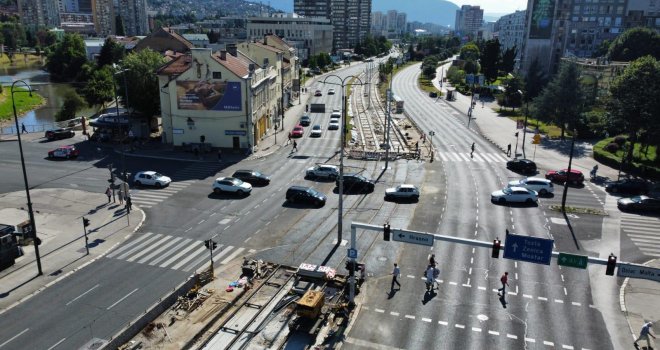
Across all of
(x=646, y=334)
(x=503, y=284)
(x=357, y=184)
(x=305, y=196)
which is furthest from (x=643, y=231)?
(x=305, y=196)

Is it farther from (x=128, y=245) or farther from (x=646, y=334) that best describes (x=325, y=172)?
(x=646, y=334)

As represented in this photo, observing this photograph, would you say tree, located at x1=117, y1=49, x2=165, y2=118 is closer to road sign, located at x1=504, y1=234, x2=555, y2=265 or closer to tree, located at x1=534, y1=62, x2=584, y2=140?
road sign, located at x1=504, y1=234, x2=555, y2=265

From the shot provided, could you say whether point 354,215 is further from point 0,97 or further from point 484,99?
point 0,97

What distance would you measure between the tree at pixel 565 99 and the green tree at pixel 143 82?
54.5 m

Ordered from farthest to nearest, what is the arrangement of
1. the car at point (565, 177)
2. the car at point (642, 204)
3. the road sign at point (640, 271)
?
the car at point (565, 177) → the car at point (642, 204) → the road sign at point (640, 271)

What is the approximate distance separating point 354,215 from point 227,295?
15.1 m

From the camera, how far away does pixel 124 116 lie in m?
67.3

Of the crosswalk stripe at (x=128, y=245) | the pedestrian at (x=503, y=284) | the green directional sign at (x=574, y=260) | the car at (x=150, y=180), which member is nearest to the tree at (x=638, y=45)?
the pedestrian at (x=503, y=284)

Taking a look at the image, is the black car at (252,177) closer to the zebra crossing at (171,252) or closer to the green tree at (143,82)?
the zebra crossing at (171,252)

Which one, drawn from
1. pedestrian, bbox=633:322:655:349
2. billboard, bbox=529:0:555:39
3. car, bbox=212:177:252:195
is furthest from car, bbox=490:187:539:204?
billboard, bbox=529:0:555:39

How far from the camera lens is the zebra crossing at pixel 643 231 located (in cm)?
3428

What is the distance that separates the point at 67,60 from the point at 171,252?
11889 cm

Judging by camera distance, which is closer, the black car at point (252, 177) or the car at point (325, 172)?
the black car at point (252, 177)

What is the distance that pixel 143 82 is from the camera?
204 ft
